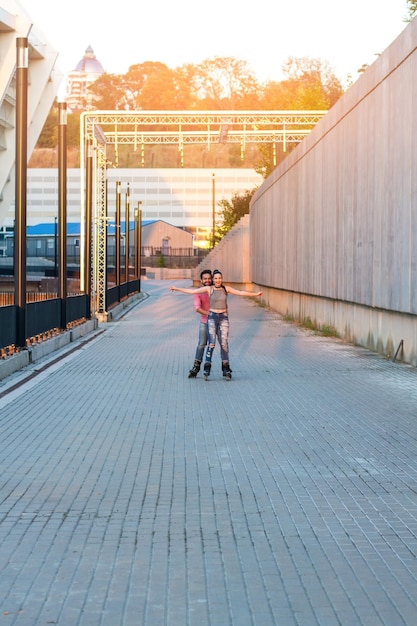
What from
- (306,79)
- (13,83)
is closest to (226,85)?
(306,79)

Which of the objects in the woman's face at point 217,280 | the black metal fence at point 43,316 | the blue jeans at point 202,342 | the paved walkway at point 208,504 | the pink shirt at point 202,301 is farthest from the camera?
the black metal fence at point 43,316

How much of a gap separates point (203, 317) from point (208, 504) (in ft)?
33.1

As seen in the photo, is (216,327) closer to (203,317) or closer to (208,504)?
(203,317)

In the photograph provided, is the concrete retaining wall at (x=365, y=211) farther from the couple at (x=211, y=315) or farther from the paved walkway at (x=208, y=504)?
the paved walkway at (x=208, y=504)

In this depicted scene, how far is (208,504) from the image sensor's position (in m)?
7.51

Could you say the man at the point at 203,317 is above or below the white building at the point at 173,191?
below

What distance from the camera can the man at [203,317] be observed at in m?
17.1

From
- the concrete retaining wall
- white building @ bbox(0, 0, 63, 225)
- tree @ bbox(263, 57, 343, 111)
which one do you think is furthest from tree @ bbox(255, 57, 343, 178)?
the concrete retaining wall

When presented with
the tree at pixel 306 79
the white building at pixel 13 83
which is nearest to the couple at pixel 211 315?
the white building at pixel 13 83

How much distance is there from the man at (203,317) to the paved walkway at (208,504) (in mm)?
1175

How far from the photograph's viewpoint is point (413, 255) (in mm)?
18484

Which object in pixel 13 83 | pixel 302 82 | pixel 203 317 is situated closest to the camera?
pixel 203 317

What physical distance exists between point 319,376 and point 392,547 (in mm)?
10917

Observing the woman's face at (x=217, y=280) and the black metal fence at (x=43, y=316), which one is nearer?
the woman's face at (x=217, y=280)
